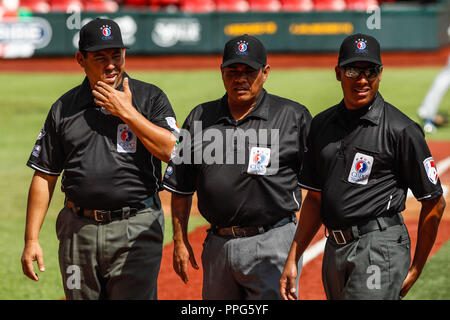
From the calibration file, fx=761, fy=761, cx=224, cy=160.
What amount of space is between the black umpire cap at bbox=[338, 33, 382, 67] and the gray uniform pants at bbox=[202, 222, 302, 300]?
1.05 meters

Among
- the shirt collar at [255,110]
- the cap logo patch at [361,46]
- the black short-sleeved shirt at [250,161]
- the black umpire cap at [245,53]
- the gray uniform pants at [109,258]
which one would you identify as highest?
the cap logo patch at [361,46]

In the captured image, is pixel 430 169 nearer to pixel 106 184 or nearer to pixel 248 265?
pixel 248 265

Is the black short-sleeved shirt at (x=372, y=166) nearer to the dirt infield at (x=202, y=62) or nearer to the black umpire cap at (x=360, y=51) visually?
the black umpire cap at (x=360, y=51)

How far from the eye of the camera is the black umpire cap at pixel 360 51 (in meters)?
4.13

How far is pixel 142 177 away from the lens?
4586mm

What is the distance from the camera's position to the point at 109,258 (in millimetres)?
4527

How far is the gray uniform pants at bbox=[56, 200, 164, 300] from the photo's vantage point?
452 centimetres

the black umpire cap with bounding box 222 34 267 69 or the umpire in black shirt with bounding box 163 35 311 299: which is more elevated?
the black umpire cap with bounding box 222 34 267 69

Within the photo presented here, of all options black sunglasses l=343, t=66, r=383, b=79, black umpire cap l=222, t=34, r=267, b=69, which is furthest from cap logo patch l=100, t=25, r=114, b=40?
black sunglasses l=343, t=66, r=383, b=79

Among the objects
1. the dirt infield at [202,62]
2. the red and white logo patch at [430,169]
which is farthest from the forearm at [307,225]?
the dirt infield at [202,62]

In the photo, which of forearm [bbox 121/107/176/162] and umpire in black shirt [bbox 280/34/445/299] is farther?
forearm [bbox 121/107/176/162]

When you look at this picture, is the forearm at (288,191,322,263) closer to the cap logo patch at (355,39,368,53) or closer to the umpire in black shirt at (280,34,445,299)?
the umpire in black shirt at (280,34,445,299)

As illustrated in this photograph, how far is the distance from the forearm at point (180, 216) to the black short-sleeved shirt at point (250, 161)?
0.53 ft

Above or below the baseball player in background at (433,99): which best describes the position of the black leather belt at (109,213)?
above
